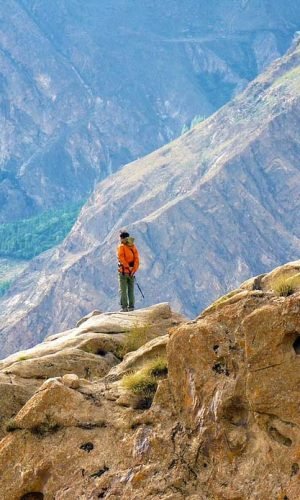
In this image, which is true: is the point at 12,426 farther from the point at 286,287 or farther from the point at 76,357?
the point at 286,287

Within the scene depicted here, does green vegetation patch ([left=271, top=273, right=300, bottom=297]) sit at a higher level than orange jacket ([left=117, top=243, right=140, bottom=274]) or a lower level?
lower

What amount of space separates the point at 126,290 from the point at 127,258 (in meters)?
2.38

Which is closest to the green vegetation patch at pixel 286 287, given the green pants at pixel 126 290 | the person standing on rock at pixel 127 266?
the person standing on rock at pixel 127 266

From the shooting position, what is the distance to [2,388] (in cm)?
3048

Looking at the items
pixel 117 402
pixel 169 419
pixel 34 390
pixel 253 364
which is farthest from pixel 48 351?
pixel 253 364

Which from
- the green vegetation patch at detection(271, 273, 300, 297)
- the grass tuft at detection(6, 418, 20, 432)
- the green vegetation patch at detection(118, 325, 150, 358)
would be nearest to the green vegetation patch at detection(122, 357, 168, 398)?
the grass tuft at detection(6, 418, 20, 432)

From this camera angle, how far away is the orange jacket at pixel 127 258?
45.1m

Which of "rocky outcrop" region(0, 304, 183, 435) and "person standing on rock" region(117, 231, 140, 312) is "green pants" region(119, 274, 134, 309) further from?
"rocky outcrop" region(0, 304, 183, 435)

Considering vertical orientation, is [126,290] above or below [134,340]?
above

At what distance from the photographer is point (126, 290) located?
155 ft

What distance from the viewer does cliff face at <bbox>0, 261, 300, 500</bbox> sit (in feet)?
79.8

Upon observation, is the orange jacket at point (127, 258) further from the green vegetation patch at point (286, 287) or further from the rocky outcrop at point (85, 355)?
the green vegetation patch at point (286, 287)

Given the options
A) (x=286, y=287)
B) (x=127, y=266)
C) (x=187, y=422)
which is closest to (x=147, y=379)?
(x=187, y=422)

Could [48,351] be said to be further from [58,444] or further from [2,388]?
[58,444]
